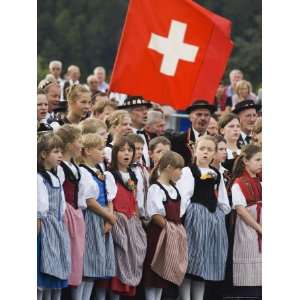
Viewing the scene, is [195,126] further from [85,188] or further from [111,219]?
[85,188]

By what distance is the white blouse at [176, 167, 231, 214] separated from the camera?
414 inches

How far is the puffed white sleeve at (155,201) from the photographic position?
10.3 metres

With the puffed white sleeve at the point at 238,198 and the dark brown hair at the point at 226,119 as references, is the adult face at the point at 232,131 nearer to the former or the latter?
the dark brown hair at the point at 226,119

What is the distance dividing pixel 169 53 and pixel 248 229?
2237 millimetres

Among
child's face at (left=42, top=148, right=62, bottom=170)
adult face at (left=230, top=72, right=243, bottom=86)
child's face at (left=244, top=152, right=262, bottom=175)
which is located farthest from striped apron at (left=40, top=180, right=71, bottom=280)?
adult face at (left=230, top=72, right=243, bottom=86)

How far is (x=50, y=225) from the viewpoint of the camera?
9273 millimetres

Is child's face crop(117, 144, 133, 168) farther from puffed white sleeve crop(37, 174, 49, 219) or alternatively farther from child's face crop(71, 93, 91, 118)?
puffed white sleeve crop(37, 174, 49, 219)

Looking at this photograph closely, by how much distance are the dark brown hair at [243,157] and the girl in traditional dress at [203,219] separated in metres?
0.26

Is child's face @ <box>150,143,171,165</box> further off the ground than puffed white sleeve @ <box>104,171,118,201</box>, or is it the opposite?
child's face @ <box>150,143,171,165</box>

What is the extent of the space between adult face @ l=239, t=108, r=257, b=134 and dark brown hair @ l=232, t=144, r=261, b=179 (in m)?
1.43

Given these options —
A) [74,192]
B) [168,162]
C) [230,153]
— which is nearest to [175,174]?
[168,162]
